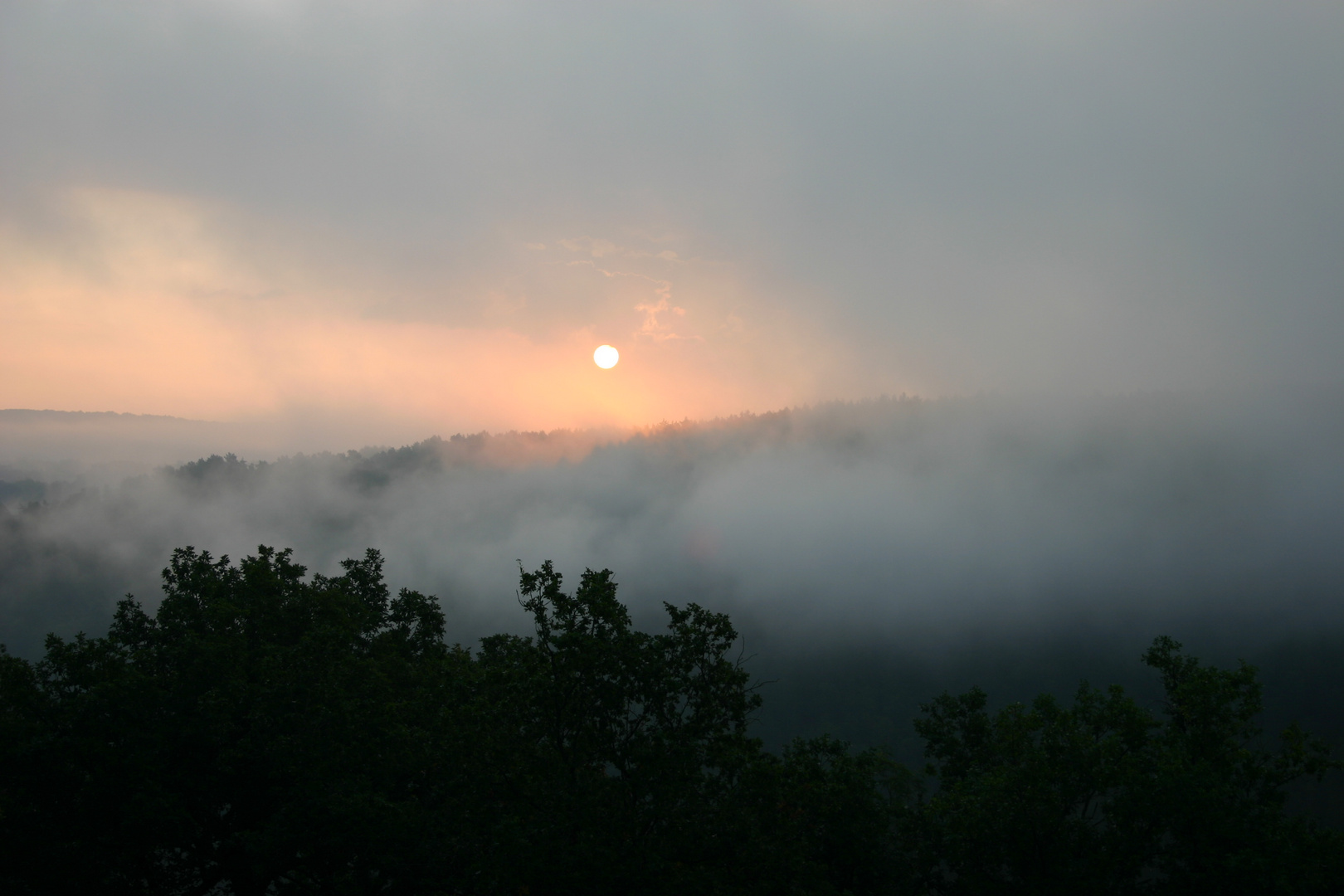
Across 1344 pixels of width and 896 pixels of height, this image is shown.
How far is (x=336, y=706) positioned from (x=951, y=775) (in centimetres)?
2655

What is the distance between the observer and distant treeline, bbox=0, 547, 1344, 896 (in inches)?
841

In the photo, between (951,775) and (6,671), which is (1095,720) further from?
(6,671)

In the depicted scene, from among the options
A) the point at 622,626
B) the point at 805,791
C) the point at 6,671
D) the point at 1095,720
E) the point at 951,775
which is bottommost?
the point at 951,775

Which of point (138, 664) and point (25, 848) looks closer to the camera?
point (25, 848)

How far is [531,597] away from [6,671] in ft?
66.8

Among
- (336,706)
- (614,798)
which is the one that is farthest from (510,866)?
(336,706)

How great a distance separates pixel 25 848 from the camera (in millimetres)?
23422

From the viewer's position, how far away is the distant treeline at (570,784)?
21.4 metres

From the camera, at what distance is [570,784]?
2119 centimetres

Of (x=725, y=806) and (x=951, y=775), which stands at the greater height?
(x=725, y=806)

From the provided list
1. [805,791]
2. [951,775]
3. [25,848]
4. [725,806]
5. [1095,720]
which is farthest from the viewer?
[951,775]

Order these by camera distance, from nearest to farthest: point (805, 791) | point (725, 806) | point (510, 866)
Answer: point (510, 866) < point (725, 806) < point (805, 791)

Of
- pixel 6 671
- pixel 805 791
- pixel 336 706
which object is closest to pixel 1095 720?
pixel 805 791

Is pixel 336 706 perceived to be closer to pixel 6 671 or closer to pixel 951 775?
pixel 6 671
